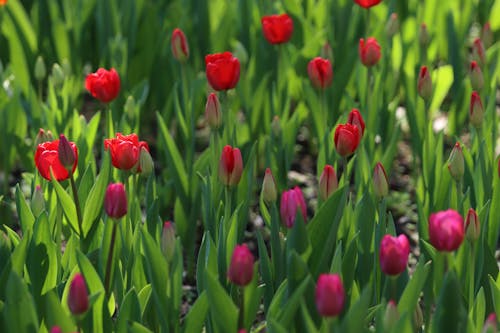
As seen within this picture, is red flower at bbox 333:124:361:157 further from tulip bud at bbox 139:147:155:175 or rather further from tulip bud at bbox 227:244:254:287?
tulip bud at bbox 227:244:254:287

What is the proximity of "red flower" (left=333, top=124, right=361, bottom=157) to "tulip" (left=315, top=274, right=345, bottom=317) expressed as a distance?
0.67 meters

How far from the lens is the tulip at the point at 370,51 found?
2.84m

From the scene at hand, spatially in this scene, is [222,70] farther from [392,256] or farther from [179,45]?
[392,256]

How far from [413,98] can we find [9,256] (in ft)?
5.18

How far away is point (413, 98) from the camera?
3.24m

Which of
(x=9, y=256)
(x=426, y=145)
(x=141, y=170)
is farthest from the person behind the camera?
(x=426, y=145)

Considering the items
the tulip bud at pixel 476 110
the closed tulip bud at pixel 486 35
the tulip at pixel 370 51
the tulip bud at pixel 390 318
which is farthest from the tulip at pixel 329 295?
the closed tulip bud at pixel 486 35

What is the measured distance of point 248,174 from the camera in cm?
257

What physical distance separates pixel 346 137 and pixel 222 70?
1.38ft

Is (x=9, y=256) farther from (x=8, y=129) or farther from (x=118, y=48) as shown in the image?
(x=118, y=48)

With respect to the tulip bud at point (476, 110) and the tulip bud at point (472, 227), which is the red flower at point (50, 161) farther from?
the tulip bud at point (476, 110)

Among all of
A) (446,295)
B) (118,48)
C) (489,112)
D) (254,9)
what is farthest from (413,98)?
(446,295)

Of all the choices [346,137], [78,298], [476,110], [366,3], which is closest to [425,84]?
[476,110]

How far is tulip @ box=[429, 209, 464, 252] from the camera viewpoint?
5.74 ft
